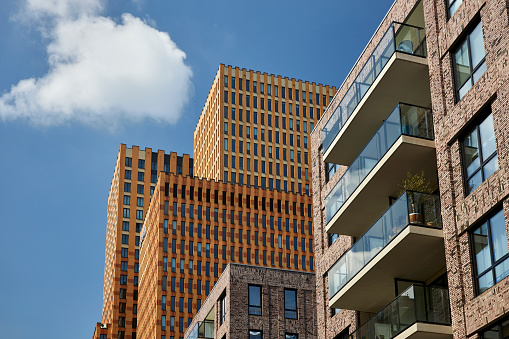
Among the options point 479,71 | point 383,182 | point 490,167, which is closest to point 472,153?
point 490,167

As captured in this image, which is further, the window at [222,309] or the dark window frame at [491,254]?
the window at [222,309]

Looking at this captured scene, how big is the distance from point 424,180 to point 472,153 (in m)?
4.46

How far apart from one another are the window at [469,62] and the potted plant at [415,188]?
11.5 feet

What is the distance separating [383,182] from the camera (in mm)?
29953

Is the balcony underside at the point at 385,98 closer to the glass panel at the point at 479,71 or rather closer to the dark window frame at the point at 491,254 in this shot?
the glass panel at the point at 479,71

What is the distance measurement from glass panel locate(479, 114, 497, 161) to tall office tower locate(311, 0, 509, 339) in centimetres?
5

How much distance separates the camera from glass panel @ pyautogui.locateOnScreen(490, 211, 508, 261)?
A: 21.8 meters

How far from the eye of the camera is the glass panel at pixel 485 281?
2212 cm

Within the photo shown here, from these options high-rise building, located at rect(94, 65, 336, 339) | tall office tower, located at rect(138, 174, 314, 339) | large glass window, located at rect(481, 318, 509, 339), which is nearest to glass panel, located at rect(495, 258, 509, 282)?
large glass window, located at rect(481, 318, 509, 339)

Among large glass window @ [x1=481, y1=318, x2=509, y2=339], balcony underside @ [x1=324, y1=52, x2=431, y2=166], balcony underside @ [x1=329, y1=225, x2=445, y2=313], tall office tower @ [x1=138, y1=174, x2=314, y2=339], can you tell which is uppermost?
tall office tower @ [x1=138, y1=174, x2=314, y2=339]

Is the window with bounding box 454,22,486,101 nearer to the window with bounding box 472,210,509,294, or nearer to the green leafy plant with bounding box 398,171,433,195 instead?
the green leafy plant with bounding box 398,171,433,195

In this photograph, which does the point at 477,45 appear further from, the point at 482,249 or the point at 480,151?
the point at 482,249

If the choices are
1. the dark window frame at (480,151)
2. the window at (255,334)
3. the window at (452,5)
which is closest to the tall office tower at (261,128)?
the window at (255,334)

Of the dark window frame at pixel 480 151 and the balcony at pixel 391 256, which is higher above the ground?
the dark window frame at pixel 480 151
